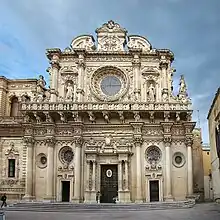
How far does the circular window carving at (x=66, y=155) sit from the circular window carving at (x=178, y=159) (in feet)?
31.7

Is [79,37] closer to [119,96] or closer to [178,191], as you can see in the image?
[119,96]

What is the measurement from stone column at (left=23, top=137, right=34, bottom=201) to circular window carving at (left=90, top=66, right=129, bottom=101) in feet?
25.9

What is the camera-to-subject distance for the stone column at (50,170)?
1230 inches

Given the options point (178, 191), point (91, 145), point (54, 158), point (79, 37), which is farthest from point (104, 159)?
point (79, 37)

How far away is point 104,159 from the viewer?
32188mm

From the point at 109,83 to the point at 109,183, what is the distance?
10.1 m

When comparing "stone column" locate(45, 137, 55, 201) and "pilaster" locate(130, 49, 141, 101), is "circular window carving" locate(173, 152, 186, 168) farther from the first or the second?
"stone column" locate(45, 137, 55, 201)

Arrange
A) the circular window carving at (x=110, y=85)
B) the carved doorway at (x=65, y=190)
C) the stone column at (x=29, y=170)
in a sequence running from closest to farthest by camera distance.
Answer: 1. the stone column at (x=29, y=170)
2. the carved doorway at (x=65, y=190)
3. the circular window carving at (x=110, y=85)

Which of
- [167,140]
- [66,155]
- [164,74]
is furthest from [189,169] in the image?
[66,155]

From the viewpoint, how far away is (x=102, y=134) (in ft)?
107

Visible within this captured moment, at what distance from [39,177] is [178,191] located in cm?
1289

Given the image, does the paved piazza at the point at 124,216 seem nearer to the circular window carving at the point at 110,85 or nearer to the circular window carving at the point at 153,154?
the circular window carving at the point at 153,154

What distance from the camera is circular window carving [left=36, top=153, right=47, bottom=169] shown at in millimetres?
32625

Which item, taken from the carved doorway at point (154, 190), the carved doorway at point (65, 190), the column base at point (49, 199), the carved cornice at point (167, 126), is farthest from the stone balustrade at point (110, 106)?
the column base at point (49, 199)
